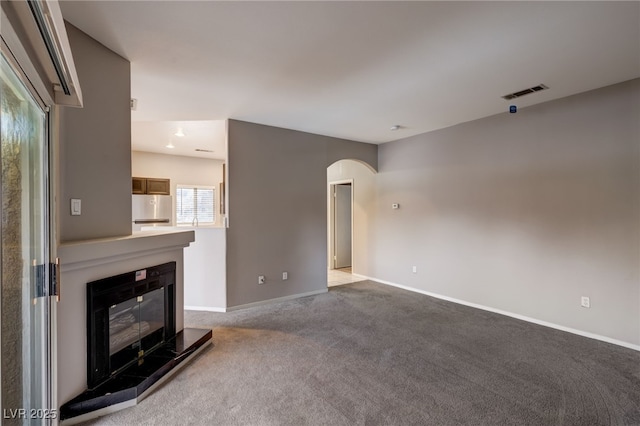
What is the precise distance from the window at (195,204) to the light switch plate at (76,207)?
490 cm

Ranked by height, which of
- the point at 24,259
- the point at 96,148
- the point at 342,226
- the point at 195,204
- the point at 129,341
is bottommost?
the point at 129,341

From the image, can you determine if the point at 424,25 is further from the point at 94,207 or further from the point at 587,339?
the point at 587,339

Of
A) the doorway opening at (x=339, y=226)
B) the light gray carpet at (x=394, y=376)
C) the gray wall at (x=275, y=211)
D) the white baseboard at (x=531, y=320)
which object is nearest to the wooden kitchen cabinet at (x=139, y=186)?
the gray wall at (x=275, y=211)

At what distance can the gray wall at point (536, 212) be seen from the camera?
3086 millimetres

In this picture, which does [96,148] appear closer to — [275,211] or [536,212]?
[275,211]

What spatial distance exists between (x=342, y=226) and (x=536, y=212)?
415 centimetres

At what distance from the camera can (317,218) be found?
504 cm

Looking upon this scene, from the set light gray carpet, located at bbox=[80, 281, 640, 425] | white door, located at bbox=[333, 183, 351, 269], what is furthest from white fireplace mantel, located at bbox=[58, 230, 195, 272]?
white door, located at bbox=[333, 183, 351, 269]

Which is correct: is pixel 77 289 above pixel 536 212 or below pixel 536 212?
below

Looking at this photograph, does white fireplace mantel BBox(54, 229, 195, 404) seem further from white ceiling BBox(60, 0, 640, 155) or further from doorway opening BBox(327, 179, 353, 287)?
doorway opening BBox(327, 179, 353, 287)

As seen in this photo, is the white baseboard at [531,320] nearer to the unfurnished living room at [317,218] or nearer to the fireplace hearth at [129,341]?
the unfurnished living room at [317,218]

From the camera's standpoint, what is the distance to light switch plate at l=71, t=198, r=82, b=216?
2.17 meters

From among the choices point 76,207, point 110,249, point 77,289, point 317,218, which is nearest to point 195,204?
point 317,218

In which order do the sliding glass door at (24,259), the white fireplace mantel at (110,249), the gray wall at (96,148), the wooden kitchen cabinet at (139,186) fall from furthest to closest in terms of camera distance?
the wooden kitchen cabinet at (139,186)
the gray wall at (96,148)
the white fireplace mantel at (110,249)
the sliding glass door at (24,259)
